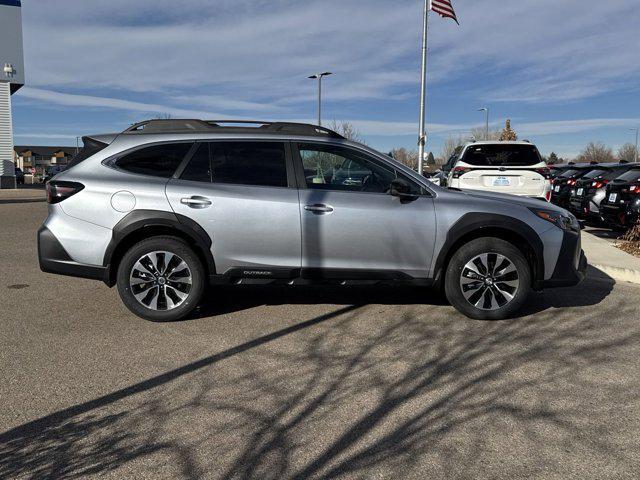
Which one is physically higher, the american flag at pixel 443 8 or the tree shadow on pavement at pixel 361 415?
the american flag at pixel 443 8

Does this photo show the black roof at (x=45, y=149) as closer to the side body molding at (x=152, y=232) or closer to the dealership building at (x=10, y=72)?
the dealership building at (x=10, y=72)

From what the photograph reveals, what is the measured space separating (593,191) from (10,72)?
27.9 metres

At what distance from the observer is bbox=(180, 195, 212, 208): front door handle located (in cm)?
530

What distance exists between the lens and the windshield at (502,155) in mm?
10633

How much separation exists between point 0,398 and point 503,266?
4302 mm

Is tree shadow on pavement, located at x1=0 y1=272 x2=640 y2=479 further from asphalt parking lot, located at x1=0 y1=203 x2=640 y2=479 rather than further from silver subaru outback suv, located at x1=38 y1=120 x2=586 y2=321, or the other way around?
silver subaru outback suv, located at x1=38 y1=120 x2=586 y2=321

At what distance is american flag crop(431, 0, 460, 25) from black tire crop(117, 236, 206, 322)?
13.5m

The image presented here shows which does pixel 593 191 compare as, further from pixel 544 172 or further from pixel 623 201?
pixel 544 172

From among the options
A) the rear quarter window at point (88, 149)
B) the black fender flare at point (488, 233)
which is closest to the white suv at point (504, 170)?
the black fender flare at point (488, 233)

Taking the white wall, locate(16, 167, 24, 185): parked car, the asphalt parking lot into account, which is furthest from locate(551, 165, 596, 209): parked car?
locate(16, 167, 24, 185): parked car

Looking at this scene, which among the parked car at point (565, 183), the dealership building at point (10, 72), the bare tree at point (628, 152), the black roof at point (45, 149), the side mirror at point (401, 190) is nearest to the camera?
the side mirror at point (401, 190)

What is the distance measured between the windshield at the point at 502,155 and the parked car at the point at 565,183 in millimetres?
4856

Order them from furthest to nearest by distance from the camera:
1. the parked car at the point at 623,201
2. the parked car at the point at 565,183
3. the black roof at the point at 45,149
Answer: the black roof at the point at 45,149
the parked car at the point at 565,183
the parked car at the point at 623,201

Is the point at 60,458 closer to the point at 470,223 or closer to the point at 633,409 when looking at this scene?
the point at 633,409
